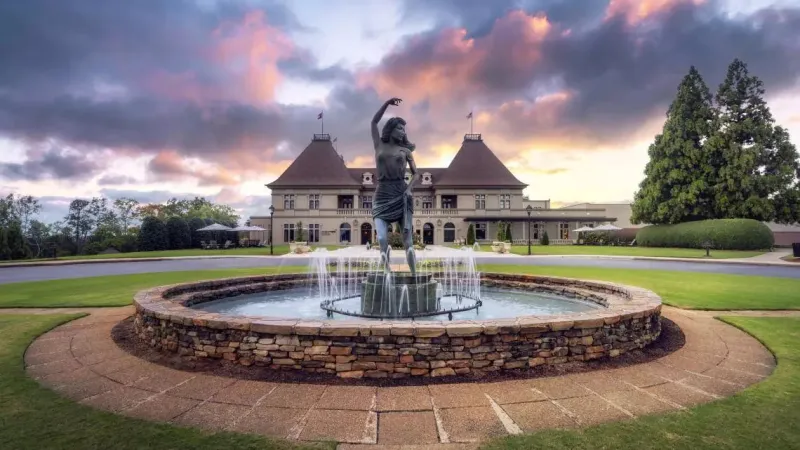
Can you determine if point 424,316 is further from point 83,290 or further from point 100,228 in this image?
point 100,228

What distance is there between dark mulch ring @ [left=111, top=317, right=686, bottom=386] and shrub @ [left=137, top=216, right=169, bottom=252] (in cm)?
4044

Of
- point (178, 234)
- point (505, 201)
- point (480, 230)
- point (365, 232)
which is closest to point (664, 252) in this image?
point (480, 230)

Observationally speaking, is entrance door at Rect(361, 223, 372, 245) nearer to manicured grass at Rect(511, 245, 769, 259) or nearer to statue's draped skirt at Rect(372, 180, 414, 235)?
manicured grass at Rect(511, 245, 769, 259)

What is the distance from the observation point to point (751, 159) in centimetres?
3906

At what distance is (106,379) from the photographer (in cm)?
541

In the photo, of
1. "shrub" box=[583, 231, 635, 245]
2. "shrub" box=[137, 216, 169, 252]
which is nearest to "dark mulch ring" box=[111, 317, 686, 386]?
"shrub" box=[137, 216, 169, 252]

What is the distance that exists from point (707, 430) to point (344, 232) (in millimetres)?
49559

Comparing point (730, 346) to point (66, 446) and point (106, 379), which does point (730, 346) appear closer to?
point (66, 446)

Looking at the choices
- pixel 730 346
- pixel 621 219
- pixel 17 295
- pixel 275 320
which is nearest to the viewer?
pixel 275 320

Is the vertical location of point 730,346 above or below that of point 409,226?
below

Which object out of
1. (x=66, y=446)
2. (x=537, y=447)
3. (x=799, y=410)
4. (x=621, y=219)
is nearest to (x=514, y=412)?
(x=537, y=447)

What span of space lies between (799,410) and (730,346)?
2.91 metres

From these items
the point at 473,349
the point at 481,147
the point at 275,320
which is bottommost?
the point at 473,349

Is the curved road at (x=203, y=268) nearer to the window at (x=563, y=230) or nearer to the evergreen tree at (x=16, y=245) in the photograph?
the evergreen tree at (x=16, y=245)
